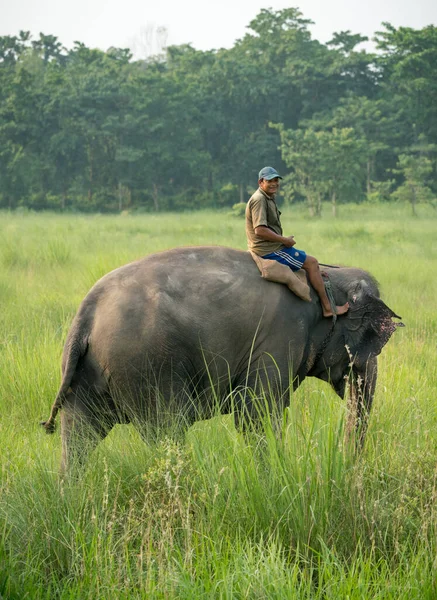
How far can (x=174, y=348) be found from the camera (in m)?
4.26

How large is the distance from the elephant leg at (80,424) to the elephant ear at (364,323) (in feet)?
5.04

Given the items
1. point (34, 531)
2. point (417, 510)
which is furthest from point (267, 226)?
point (34, 531)

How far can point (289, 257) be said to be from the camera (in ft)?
15.5

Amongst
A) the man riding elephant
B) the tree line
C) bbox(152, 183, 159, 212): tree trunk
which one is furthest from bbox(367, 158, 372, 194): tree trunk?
the man riding elephant

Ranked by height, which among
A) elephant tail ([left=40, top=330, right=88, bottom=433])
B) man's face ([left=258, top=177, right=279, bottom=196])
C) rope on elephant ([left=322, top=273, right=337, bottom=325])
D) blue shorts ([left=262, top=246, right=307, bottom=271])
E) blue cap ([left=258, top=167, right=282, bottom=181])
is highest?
blue cap ([left=258, top=167, right=282, bottom=181])

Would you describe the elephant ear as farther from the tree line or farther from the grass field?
the tree line

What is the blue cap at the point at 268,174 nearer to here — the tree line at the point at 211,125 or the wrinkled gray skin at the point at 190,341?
the wrinkled gray skin at the point at 190,341

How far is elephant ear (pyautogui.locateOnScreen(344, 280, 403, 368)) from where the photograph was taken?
15.9ft

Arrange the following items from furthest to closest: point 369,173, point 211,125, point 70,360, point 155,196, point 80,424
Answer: point 211,125 < point 155,196 < point 369,173 < point 80,424 < point 70,360

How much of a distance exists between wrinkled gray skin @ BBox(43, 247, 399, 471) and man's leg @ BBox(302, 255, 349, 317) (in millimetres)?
60

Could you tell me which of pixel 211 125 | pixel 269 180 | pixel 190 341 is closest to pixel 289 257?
pixel 269 180

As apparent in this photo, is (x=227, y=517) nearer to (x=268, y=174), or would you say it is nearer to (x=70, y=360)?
(x=70, y=360)

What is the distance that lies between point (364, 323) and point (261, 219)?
34.7 inches

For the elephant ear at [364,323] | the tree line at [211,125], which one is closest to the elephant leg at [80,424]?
the elephant ear at [364,323]
